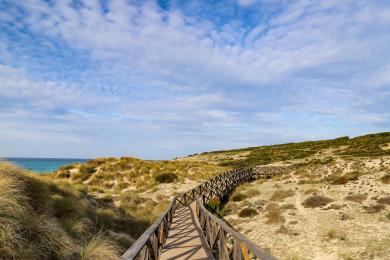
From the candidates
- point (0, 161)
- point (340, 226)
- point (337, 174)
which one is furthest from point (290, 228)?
point (337, 174)

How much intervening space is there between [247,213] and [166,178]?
1397 cm

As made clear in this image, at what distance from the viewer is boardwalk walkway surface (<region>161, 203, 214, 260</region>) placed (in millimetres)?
8844

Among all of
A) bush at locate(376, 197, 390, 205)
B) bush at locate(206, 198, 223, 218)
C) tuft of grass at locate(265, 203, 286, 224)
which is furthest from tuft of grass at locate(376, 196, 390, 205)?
bush at locate(206, 198, 223, 218)

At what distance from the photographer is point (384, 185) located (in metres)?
23.3

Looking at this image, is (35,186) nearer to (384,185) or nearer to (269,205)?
(269,205)

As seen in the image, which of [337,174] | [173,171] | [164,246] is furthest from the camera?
[173,171]

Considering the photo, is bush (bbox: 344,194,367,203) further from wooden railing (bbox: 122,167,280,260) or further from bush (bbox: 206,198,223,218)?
wooden railing (bbox: 122,167,280,260)

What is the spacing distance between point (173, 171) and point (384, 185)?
71.4 ft

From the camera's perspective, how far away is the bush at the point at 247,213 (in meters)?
20.7

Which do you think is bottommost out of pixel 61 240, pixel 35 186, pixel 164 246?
pixel 164 246

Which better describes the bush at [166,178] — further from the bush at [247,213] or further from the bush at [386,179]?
the bush at [386,179]

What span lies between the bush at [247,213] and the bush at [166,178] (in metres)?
13.1

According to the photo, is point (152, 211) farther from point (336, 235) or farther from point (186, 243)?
point (336, 235)

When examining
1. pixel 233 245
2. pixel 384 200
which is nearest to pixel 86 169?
pixel 384 200
